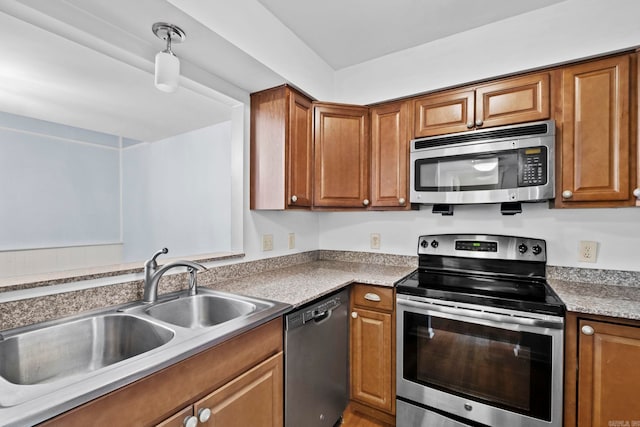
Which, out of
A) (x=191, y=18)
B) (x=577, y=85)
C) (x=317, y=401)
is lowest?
(x=317, y=401)

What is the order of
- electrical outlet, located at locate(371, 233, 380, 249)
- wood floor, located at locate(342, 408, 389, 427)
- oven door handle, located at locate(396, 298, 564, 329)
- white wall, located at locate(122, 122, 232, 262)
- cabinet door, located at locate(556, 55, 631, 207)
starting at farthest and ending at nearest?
1. white wall, located at locate(122, 122, 232, 262)
2. electrical outlet, located at locate(371, 233, 380, 249)
3. wood floor, located at locate(342, 408, 389, 427)
4. cabinet door, located at locate(556, 55, 631, 207)
5. oven door handle, located at locate(396, 298, 564, 329)

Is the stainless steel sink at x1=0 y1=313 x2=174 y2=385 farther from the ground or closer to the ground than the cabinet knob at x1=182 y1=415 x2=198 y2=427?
farther from the ground

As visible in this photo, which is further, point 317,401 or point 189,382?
point 317,401

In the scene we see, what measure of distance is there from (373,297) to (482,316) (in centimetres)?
59

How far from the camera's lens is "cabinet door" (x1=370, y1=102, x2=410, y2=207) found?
6.73 ft

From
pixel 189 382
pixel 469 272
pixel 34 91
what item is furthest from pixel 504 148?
pixel 34 91

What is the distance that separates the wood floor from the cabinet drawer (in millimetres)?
745

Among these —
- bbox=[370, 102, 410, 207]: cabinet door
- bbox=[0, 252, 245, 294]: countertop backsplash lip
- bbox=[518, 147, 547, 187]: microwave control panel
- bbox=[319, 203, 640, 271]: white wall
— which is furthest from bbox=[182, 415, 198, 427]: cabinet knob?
bbox=[518, 147, 547, 187]: microwave control panel

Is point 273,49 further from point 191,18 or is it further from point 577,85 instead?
point 577,85

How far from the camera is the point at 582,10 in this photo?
1.61 m

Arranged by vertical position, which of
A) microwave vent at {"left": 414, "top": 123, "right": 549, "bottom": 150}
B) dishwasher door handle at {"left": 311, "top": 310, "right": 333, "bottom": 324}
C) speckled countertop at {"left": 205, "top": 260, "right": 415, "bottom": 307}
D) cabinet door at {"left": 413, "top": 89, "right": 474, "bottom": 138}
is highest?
cabinet door at {"left": 413, "top": 89, "right": 474, "bottom": 138}

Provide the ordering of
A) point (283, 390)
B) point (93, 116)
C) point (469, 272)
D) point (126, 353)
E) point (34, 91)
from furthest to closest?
point (93, 116) → point (34, 91) → point (469, 272) → point (283, 390) → point (126, 353)

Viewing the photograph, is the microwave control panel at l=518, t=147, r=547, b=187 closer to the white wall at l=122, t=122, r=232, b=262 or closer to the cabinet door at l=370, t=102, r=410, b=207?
the cabinet door at l=370, t=102, r=410, b=207

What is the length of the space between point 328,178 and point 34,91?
2879 mm
